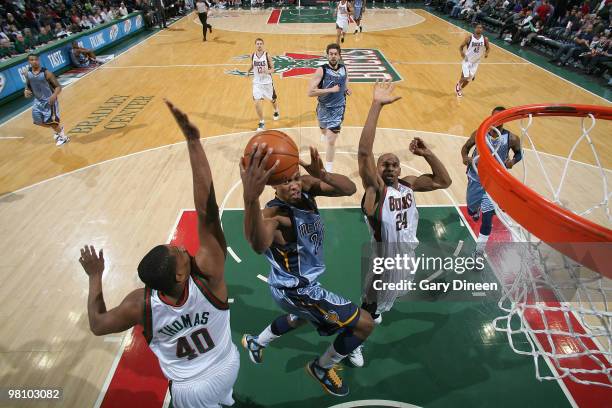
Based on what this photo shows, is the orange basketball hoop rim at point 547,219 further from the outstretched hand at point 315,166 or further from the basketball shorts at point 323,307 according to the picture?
the basketball shorts at point 323,307

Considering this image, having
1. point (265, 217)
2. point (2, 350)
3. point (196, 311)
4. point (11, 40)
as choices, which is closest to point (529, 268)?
point (265, 217)

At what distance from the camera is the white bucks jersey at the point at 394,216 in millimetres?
3232

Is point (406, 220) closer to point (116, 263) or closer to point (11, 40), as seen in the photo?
point (116, 263)

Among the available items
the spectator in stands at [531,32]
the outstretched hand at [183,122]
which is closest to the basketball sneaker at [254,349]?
the outstretched hand at [183,122]

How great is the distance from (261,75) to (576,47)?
11.5 meters

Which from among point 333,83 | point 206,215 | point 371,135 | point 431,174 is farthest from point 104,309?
point 333,83

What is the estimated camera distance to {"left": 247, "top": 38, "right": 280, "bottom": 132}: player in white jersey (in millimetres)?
7648

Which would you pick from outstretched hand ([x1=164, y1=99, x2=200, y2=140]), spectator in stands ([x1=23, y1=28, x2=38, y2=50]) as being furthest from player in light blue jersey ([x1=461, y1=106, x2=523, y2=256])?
spectator in stands ([x1=23, y1=28, x2=38, y2=50])

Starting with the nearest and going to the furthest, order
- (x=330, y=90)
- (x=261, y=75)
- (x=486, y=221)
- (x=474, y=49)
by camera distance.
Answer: (x=486, y=221) < (x=330, y=90) < (x=261, y=75) < (x=474, y=49)

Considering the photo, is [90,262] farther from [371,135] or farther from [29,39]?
[29,39]

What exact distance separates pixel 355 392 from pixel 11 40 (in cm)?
1647

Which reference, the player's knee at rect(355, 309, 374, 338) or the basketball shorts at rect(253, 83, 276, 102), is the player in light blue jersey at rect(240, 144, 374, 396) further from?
the basketball shorts at rect(253, 83, 276, 102)

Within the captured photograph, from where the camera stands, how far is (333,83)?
6.04 metres

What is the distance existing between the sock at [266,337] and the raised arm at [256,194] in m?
1.38
